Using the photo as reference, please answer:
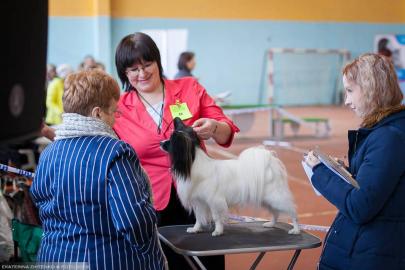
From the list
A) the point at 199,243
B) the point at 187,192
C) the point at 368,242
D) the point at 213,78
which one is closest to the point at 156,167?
the point at 187,192

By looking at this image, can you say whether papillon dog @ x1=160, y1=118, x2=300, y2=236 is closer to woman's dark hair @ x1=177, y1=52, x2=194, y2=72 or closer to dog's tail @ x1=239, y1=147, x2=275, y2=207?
dog's tail @ x1=239, y1=147, x2=275, y2=207

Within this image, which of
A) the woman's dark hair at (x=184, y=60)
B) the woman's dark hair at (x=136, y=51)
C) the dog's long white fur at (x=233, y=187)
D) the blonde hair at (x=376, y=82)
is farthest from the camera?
the woman's dark hair at (x=184, y=60)

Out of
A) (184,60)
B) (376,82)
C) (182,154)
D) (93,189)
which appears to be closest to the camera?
(93,189)

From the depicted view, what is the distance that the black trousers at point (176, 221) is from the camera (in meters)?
2.45

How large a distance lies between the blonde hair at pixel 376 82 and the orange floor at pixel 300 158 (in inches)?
42.6

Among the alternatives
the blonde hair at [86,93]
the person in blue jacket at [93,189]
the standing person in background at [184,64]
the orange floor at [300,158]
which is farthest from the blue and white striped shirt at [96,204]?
the standing person in background at [184,64]

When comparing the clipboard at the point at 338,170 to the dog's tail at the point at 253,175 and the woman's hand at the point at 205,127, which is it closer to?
the dog's tail at the point at 253,175

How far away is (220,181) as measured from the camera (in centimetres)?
223

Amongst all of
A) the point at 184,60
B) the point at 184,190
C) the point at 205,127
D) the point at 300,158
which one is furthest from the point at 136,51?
the point at 300,158

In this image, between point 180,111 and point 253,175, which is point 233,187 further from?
point 180,111

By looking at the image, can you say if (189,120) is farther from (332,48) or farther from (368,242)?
(332,48)

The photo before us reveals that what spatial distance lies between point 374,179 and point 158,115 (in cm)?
104

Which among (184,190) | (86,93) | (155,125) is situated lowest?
(184,190)

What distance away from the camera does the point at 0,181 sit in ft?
12.2
